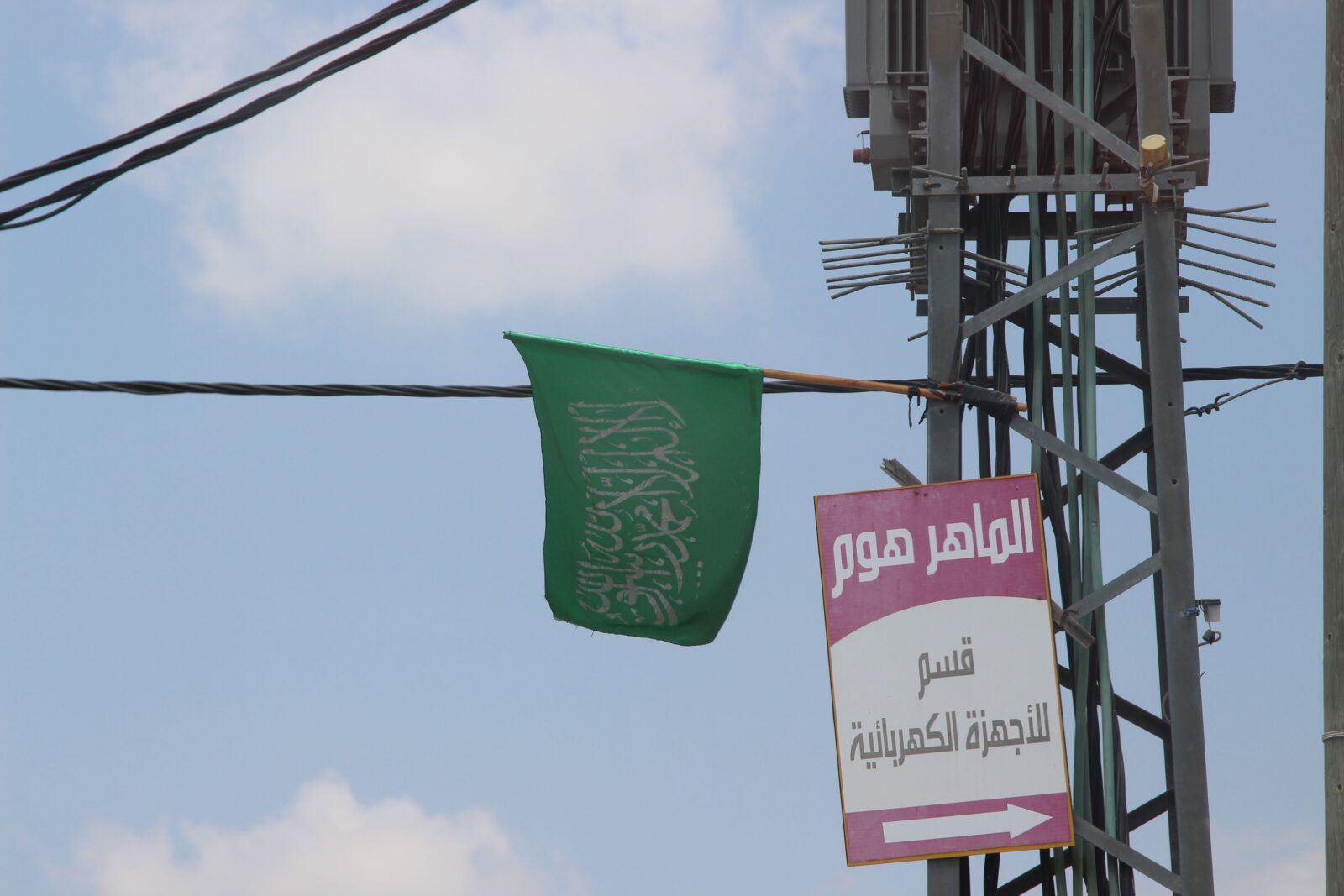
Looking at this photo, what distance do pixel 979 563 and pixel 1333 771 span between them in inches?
90.8

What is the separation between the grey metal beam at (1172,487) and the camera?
6941 millimetres

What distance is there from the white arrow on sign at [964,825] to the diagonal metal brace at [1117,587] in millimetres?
887

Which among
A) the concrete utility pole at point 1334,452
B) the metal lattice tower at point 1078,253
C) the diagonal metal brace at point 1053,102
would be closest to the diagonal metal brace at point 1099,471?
the metal lattice tower at point 1078,253

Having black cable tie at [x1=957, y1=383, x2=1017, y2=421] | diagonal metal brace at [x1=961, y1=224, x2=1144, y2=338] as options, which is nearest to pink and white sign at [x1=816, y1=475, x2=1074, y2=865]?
black cable tie at [x1=957, y1=383, x2=1017, y2=421]

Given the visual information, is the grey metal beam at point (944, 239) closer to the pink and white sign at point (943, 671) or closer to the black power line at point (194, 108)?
the pink and white sign at point (943, 671)

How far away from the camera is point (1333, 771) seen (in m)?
5.02

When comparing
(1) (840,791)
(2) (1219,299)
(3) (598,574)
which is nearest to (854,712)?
(1) (840,791)

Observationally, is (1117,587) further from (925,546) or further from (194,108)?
(194,108)

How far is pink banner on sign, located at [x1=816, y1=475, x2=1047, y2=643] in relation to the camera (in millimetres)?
7152

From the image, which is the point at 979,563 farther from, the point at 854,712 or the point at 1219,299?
the point at 1219,299

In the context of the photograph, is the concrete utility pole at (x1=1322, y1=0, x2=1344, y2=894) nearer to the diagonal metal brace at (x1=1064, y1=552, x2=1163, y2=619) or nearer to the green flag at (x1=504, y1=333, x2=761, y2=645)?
the diagonal metal brace at (x1=1064, y1=552, x2=1163, y2=619)

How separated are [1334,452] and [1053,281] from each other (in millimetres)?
2273

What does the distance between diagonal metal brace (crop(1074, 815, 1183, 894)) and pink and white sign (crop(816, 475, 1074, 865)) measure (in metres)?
0.16

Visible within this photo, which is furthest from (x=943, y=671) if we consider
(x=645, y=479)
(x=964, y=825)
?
(x=645, y=479)
